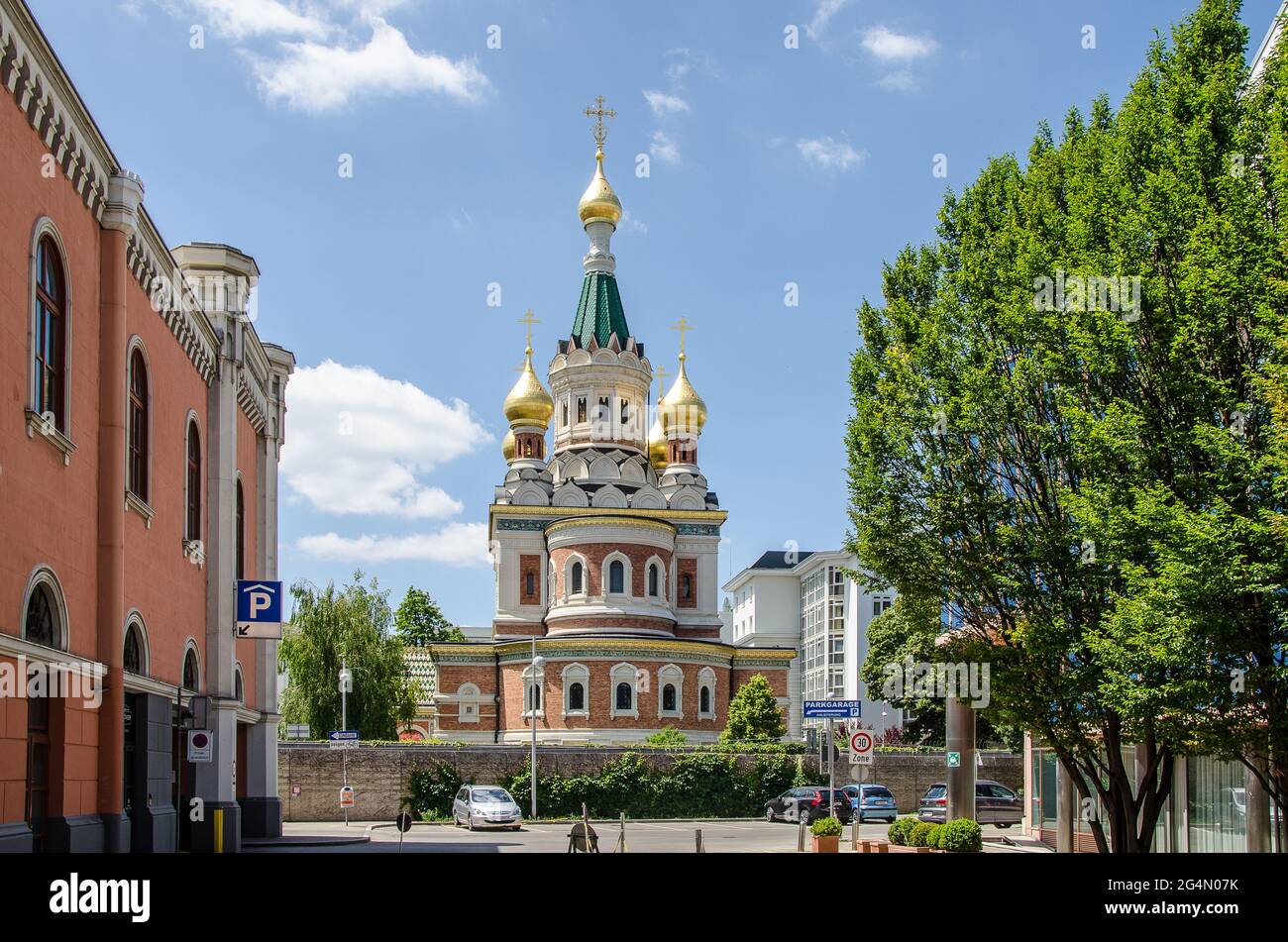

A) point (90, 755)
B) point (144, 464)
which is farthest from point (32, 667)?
point (144, 464)

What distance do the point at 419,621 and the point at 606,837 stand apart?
2369 inches

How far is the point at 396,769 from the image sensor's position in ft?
156

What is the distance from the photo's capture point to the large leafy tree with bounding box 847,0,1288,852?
15703mm

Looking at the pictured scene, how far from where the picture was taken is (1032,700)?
20.1 metres

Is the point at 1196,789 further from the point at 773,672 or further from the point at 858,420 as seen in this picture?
the point at 773,672

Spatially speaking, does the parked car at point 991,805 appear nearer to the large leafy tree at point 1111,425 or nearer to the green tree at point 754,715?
the green tree at point 754,715

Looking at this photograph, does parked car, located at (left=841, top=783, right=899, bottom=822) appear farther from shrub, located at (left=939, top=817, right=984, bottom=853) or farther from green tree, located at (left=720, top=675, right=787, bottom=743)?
shrub, located at (left=939, top=817, right=984, bottom=853)

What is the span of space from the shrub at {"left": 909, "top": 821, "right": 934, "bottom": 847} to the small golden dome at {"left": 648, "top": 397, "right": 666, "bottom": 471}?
167ft

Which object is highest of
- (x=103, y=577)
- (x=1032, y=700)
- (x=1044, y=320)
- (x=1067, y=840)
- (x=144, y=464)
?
(x=1044, y=320)

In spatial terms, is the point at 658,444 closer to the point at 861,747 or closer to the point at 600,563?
the point at 600,563

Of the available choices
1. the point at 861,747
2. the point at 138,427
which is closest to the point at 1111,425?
the point at 861,747

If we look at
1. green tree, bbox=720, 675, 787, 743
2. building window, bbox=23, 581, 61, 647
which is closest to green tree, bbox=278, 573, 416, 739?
green tree, bbox=720, 675, 787, 743

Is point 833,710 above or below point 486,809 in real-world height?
above
